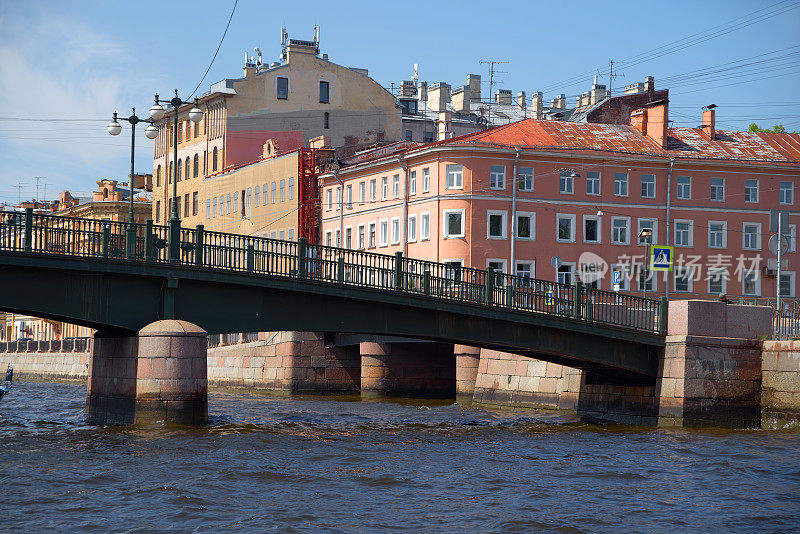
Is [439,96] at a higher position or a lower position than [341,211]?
higher

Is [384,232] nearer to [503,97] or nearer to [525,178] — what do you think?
[525,178]

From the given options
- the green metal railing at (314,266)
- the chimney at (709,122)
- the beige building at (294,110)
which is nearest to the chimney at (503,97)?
the beige building at (294,110)

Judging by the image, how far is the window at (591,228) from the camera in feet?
180

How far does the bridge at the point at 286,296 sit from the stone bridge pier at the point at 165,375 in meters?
0.80

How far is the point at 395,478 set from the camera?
66.9 ft

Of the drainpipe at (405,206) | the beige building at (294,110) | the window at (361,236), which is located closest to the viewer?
the drainpipe at (405,206)

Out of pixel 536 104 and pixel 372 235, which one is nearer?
pixel 372 235

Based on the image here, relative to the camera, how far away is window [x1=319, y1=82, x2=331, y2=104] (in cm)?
7388

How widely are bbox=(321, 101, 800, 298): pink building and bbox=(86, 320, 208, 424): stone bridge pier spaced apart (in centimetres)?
2767

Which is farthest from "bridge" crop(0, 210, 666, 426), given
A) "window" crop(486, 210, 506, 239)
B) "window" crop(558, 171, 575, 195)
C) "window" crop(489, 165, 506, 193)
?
"window" crop(558, 171, 575, 195)

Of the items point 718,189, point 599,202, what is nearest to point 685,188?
point 718,189

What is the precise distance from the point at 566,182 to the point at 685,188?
5956mm

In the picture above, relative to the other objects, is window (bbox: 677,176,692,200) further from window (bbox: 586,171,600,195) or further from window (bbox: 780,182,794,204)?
window (bbox: 780,182,794,204)

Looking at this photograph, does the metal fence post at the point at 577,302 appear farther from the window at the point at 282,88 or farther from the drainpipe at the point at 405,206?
the window at the point at 282,88
